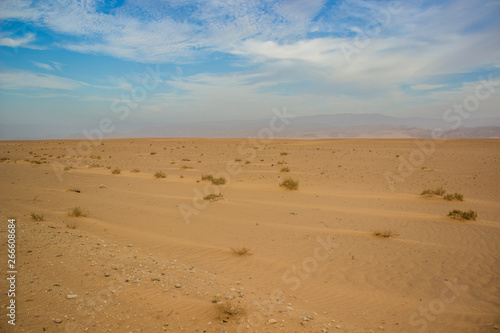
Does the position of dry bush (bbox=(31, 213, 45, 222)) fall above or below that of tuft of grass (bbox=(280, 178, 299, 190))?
below

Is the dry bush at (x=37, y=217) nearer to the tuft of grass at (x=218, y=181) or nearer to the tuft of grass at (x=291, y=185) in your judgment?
the tuft of grass at (x=218, y=181)

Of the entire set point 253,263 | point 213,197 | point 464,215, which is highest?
point 464,215

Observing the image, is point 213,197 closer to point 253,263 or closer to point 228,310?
point 253,263

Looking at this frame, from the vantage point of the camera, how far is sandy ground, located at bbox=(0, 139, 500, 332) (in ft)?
12.5

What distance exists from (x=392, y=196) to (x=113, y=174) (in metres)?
16.3

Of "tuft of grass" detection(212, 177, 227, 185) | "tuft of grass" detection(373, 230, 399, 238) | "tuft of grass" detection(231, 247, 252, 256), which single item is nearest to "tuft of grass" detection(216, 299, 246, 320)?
"tuft of grass" detection(231, 247, 252, 256)

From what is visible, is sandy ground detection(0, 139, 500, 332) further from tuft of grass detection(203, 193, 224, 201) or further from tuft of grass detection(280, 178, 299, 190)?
tuft of grass detection(280, 178, 299, 190)

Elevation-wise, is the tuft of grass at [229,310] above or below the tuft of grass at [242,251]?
above

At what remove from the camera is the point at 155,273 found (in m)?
4.91

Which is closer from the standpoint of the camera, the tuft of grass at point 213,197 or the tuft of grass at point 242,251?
the tuft of grass at point 242,251

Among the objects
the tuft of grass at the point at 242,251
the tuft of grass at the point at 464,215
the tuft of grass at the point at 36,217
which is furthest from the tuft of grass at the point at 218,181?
the tuft of grass at the point at 464,215

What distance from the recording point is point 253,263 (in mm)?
6031

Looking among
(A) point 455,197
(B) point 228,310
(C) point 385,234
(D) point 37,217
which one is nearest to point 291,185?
(C) point 385,234

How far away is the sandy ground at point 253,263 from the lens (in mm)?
3814
